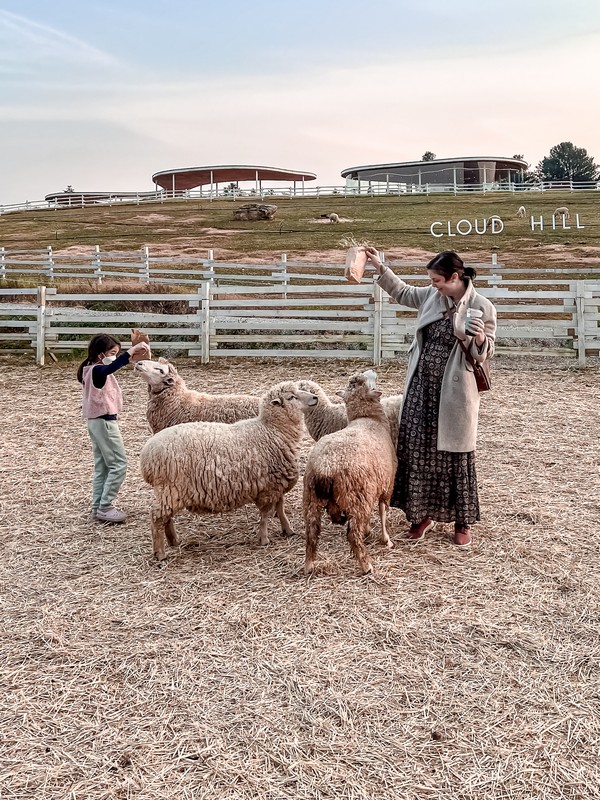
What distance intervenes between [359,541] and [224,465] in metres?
1.03

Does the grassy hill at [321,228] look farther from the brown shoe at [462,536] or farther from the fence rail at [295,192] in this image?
the brown shoe at [462,536]

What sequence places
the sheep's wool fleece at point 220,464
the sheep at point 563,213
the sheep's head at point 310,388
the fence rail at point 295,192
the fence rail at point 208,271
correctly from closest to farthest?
the sheep's wool fleece at point 220,464, the sheep's head at point 310,388, the fence rail at point 208,271, the sheep at point 563,213, the fence rail at point 295,192

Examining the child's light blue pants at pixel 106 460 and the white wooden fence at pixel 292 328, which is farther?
the white wooden fence at pixel 292 328

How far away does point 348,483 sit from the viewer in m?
4.00

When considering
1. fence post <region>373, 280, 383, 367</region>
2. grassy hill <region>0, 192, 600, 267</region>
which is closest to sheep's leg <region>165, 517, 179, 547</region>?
fence post <region>373, 280, 383, 367</region>

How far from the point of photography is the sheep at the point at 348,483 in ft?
13.1

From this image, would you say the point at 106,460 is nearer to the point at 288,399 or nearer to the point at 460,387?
the point at 288,399

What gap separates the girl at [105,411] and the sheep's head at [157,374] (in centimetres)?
37

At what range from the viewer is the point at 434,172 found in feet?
169

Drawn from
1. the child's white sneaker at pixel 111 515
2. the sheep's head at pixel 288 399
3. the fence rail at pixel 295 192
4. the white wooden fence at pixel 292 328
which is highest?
the fence rail at pixel 295 192

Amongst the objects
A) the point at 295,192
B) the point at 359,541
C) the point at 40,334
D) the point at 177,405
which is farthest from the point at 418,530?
the point at 295,192

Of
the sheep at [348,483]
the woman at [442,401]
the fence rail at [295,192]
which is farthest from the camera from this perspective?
the fence rail at [295,192]

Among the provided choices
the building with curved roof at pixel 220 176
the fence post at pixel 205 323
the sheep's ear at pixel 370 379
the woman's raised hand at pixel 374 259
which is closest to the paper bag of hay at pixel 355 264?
the woman's raised hand at pixel 374 259

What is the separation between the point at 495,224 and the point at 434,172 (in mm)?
20060
